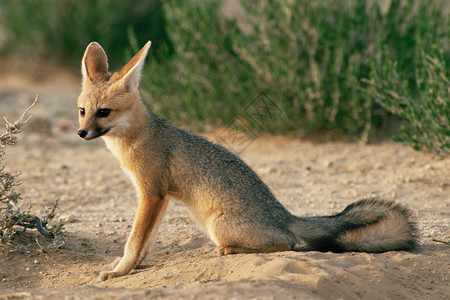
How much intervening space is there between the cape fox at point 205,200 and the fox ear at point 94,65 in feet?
0.09

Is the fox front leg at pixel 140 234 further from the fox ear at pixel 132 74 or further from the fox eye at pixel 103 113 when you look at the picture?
the fox ear at pixel 132 74

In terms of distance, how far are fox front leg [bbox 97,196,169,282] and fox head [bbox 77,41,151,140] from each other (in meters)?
0.67

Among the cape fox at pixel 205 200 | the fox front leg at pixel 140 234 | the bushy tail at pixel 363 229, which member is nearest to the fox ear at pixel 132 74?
the cape fox at pixel 205 200

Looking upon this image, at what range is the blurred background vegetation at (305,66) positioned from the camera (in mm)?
8297

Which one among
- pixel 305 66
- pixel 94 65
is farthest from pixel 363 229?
pixel 305 66

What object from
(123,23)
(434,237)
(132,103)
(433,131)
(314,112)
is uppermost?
(123,23)

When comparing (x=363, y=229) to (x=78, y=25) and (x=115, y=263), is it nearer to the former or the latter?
(x=115, y=263)

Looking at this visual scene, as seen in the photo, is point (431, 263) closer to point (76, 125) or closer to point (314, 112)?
point (314, 112)

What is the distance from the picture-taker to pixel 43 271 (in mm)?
4938

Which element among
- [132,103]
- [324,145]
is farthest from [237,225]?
[324,145]

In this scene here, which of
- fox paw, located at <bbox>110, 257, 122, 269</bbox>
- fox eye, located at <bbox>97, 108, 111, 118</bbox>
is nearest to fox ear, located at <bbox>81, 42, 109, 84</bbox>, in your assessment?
fox eye, located at <bbox>97, 108, 111, 118</bbox>

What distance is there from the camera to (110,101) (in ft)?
15.2

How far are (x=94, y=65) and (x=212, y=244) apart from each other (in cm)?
203

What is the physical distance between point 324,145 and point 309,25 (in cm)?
196
